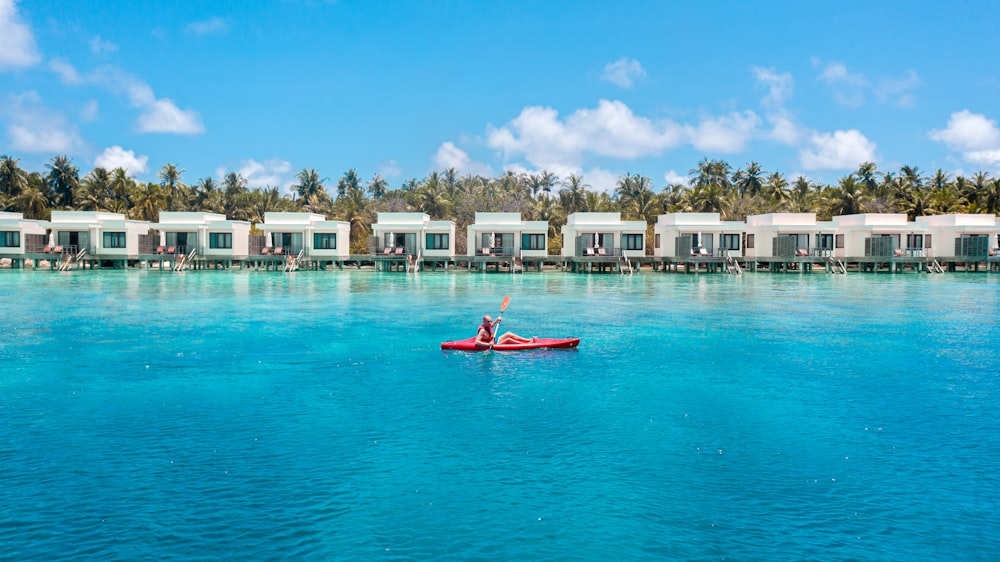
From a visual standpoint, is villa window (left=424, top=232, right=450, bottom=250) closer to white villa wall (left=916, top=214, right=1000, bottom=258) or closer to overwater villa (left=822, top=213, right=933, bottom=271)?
overwater villa (left=822, top=213, right=933, bottom=271)

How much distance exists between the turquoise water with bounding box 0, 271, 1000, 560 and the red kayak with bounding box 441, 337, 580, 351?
0.56m

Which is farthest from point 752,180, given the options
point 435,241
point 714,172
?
point 435,241

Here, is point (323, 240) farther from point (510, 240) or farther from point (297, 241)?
point (510, 240)

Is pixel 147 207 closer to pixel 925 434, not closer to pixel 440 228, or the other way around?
pixel 440 228

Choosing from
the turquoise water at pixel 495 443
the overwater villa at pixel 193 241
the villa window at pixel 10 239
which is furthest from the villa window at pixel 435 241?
the turquoise water at pixel 495 443

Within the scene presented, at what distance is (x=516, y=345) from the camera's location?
886 inches

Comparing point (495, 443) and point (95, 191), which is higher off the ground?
point (95, 191)

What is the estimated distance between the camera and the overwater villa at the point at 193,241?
66.0 metres

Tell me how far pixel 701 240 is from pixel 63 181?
64.9 meters

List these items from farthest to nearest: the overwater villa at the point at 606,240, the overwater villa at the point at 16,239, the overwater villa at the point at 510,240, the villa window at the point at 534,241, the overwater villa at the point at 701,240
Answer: the villa window at the point at 534,241, the overwater villa at the point at 510,240, the overwater villa at the point at 16,239, the overwater villa at the point at 701,240, the overwater villa at the point at 606,240

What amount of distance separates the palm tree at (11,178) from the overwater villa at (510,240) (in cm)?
4847

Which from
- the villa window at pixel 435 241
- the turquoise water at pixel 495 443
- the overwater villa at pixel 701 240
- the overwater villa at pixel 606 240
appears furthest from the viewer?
the villa window at pixel 435 241

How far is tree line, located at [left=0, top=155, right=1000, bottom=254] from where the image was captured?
77625 millimetres

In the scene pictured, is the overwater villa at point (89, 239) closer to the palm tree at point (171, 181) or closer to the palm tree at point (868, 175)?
the palm tree at point (171, 181)
